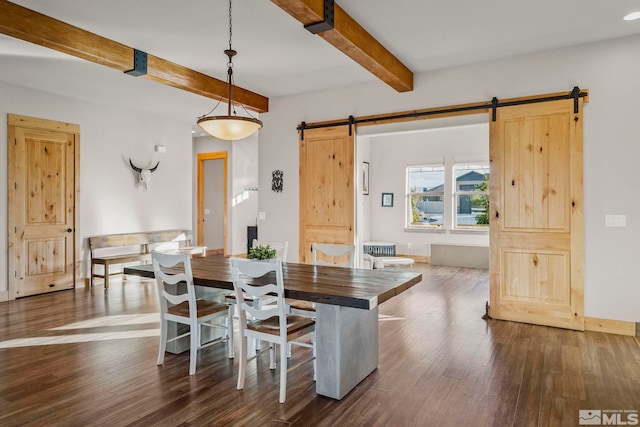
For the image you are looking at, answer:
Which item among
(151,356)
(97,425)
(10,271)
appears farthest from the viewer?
(10,271)

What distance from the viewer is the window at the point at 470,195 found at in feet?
27.9

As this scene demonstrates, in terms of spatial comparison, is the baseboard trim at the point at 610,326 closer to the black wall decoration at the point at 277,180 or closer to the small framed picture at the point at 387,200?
the black wall decoration at the point at 277,180

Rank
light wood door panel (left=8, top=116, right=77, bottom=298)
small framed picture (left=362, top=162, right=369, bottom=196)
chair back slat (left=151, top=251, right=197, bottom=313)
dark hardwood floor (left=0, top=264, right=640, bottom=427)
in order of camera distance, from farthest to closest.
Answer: small framed picture (left=362, top=162, right=369, bottom=196) < light wood door panel (left=8, top=116, right=77, bottom=298) < chair back slat (left=151, top=251, right=197, bottom=313) < dark hardwood floor (left=0, top=264, right=640, bottom=427)

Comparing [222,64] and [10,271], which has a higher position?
[222,64]

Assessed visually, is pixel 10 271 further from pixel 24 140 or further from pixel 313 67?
pixel 313 67

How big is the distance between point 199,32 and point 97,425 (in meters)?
3.12

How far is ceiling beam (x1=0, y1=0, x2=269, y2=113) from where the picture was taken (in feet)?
10.6

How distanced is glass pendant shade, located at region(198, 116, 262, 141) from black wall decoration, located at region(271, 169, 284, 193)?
227cm

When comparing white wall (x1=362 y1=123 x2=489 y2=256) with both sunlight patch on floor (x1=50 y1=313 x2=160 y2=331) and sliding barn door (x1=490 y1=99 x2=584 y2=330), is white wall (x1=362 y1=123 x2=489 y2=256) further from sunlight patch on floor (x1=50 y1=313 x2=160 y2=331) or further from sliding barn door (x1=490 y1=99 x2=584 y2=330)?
sunlight patch on floor (x1=50 y1=313 x2=160 y2=331)

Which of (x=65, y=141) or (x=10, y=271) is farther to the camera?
(x=65, y=141)

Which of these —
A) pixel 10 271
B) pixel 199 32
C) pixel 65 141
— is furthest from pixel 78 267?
pixel 199 32

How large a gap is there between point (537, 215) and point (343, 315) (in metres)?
2.67

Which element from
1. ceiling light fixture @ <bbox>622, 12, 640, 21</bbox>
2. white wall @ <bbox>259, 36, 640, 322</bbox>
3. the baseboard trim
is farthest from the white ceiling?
the baseboard trim

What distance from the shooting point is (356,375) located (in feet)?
9.22
